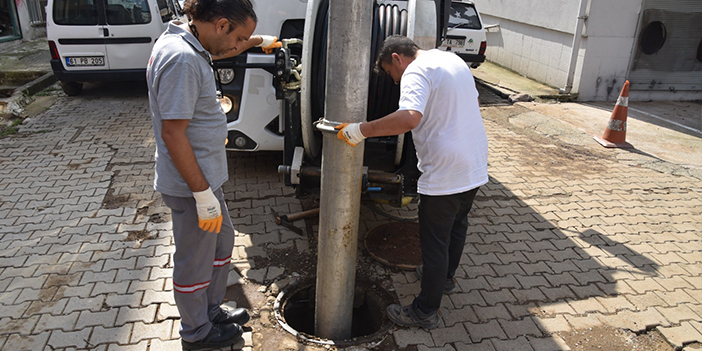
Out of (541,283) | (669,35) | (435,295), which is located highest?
(669,35)

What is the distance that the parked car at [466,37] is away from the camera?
8867 mm

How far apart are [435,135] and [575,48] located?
7444 mm

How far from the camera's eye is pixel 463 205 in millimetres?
3178

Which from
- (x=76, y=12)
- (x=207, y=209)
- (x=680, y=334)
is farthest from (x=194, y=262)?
(x=76, y=12)

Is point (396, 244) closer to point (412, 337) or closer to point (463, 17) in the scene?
point (412, 337)

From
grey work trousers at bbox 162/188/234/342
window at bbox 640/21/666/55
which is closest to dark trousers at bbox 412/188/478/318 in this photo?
grey work trousers at bbox 162/188/234/342

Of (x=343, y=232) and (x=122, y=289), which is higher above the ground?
(x=343, y=232)

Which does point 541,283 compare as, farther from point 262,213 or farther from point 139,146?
point 139,146

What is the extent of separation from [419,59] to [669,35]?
8.53 metres

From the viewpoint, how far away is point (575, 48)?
902 centimetres

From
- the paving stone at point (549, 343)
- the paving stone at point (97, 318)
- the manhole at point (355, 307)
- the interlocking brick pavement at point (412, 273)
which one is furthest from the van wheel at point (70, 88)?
the paving stone at point (549, 343)

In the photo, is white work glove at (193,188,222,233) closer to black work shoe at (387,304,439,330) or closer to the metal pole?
the metal pole

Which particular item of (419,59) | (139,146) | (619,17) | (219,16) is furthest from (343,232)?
(619,17)

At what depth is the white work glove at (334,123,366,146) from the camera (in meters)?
2.54
